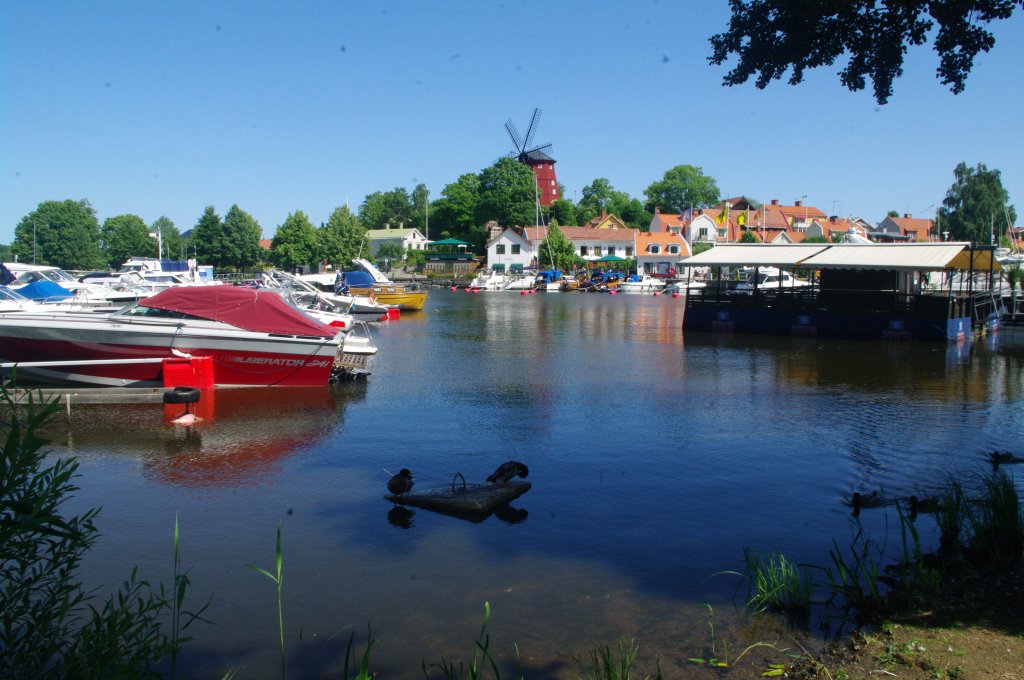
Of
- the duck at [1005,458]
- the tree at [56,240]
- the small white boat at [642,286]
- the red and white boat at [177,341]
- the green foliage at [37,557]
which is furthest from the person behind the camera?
the tree at [56,240]

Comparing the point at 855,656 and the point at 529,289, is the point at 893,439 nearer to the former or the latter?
the point at 855,656

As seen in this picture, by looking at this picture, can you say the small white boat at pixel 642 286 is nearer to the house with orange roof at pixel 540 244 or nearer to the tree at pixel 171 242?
the house with orange roof at pixel 540 244

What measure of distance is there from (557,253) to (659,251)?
1321 centimetres

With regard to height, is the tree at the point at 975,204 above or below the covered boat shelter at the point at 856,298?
above

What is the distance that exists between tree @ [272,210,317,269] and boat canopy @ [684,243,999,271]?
64738mm

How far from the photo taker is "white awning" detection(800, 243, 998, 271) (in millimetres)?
30500

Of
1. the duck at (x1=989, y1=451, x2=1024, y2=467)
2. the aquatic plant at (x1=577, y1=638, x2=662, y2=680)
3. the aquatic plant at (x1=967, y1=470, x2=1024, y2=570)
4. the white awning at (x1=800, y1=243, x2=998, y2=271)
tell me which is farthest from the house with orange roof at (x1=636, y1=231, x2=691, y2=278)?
the aquatic plant at (x1=577, y1=638, x2=662, y2=680)

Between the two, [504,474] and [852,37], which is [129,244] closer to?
[504,474]

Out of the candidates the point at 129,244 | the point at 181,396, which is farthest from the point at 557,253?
the point at 181,396

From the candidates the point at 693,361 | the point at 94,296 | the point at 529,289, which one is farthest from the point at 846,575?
the point at 529,289

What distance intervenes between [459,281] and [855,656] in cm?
8261

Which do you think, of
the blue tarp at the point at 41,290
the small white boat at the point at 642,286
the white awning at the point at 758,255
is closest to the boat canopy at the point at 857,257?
the white awning at the point at 758,255

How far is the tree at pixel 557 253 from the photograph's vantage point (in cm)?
8956

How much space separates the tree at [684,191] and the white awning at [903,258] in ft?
316
